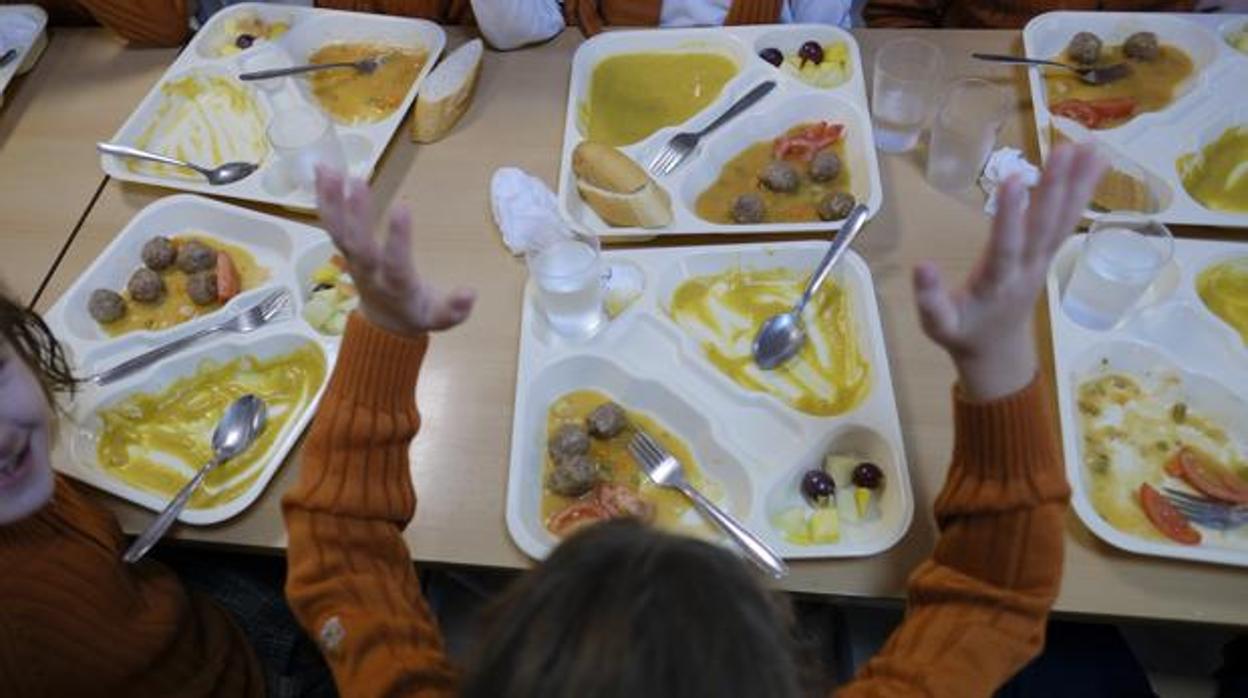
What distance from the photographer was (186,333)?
140 centimetres

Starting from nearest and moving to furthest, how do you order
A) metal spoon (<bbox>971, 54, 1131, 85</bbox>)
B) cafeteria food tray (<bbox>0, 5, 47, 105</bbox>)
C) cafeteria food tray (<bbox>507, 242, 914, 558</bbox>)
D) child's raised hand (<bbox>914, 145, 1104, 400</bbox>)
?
child's raised hand (<bbox>914, 145, 1104, 400</bbox>), cafeteria food tray (<bbox>507, 242, 914, 558</bbox>), metal spoon (<bbox>971, 54, 1131, 85</bbox>), cafeteria food tray (<bbox>0, 5, 47, 105</bbox>)

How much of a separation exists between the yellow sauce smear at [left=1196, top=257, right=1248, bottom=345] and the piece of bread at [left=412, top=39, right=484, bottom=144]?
1268 millimetres

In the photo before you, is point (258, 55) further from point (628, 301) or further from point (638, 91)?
point (628, 301)

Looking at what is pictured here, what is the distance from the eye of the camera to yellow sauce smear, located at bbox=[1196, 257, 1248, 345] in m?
1.31

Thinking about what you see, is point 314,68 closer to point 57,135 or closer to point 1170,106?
point 57,135

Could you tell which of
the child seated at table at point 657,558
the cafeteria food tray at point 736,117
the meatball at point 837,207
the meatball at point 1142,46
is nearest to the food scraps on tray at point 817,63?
the cafeteria food tray at point 736,117

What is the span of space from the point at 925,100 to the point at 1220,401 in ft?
2.21

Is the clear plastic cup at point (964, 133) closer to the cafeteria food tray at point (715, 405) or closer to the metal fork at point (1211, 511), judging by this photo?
the cafeteria food tray at point (715, 405)

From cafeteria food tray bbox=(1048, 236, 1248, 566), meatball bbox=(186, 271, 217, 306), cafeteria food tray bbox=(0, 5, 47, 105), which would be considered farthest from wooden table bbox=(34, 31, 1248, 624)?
cafeteria food tray bbox=(0, 5, 47, 105)

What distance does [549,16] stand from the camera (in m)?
1.76

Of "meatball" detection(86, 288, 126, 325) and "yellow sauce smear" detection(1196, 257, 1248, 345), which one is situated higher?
"yellow sauce smear" detection(1196, 257, 1248, 345)

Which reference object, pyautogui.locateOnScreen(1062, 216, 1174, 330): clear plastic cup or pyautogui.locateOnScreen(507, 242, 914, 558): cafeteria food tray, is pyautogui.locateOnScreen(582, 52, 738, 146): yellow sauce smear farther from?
pyautogui.locateOnScreen(1062, 216, 1174, 330): clear plastic cup

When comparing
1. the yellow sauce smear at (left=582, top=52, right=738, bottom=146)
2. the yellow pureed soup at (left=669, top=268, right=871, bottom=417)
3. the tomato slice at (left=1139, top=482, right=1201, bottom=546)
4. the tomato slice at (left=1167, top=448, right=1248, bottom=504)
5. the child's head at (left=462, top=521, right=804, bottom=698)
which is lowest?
the tomato slice at (left=1139, top=482, right=1201, bottom=546)

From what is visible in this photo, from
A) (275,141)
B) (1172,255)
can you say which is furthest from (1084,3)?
(275,141)
